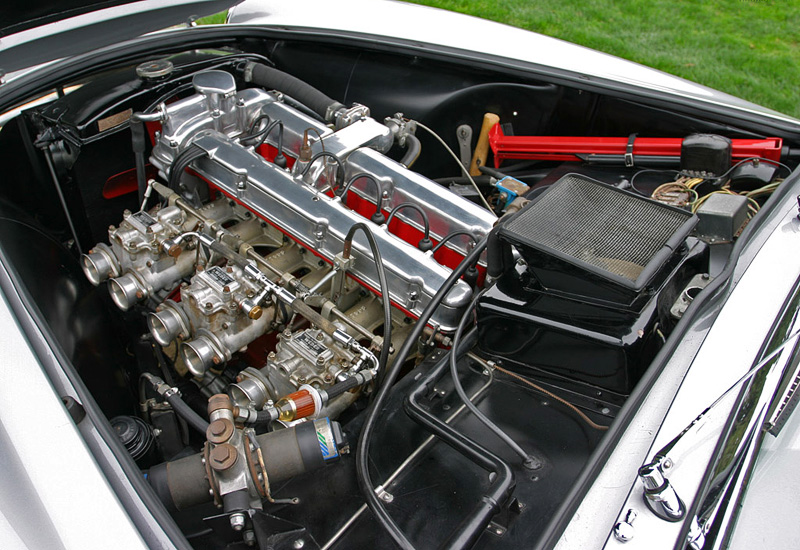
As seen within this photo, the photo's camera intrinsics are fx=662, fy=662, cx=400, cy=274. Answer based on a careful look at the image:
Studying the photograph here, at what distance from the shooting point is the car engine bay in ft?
3.93

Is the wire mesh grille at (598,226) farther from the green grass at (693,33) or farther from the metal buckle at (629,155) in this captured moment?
the green grass at (693,33)

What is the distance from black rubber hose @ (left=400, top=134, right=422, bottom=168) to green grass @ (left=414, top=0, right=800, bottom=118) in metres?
3.13

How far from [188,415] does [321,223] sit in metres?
0.56

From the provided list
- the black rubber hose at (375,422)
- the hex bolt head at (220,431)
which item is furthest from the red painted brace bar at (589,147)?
the hex bolt head at (220,431)

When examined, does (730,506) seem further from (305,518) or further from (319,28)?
(319,28)

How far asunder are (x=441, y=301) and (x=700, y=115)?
3.95 feet

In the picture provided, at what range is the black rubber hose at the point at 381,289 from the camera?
142cm

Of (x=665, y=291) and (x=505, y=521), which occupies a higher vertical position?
(x=665, y=291)

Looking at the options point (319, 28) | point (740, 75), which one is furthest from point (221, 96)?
point (740, 75)

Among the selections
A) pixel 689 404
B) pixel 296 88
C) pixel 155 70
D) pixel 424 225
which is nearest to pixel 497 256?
pixel 424 225

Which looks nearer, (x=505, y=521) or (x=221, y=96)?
(x=505, y=521)

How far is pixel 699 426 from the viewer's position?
1047 millimetres

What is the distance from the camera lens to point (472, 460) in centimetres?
119

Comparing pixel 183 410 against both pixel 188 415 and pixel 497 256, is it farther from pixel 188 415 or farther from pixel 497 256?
pixel 497 256
